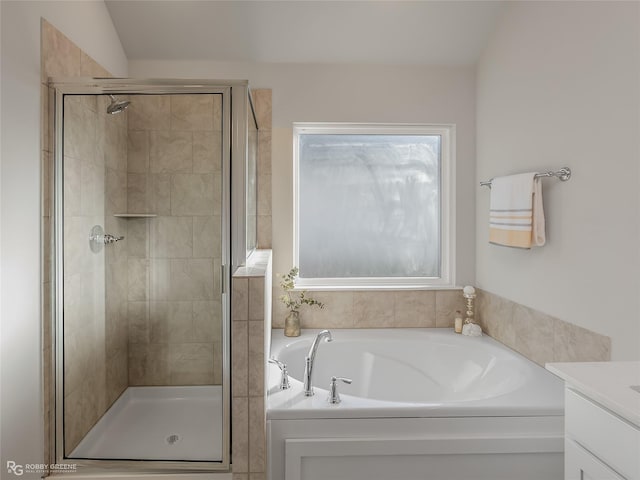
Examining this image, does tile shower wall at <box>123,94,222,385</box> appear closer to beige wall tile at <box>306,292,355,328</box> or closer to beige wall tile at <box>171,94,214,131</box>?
beige wall tile at <box>171,94,214,131</box>

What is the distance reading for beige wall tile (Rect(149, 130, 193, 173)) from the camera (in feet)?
5.98

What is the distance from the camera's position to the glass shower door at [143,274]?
1.82 m

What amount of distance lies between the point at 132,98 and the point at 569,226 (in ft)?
6.52

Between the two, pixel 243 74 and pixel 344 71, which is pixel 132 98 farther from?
pixel 344 71

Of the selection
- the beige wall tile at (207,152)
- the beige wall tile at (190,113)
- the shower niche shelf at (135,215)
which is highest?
the beige wall tile at (190,113)

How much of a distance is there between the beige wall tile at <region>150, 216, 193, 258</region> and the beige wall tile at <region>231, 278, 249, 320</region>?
360 mm

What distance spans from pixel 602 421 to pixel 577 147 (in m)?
1.24

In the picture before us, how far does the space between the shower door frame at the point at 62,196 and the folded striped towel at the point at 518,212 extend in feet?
4.30

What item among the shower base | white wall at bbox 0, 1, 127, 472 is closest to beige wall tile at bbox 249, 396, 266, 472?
Answer: the shower base

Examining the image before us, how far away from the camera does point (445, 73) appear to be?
2750 mm

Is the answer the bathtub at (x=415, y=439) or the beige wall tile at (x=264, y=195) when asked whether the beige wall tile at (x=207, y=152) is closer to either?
the beige wall tile at (x=264, y=195)

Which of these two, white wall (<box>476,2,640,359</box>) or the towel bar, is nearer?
white wall (<box>476,2,640,359</box>)

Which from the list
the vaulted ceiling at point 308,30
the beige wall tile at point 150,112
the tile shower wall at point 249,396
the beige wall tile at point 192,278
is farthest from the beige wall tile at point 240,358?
the vaulted ceiling at point 308,30

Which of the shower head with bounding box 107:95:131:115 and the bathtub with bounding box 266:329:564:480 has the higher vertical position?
the shower head with bounding box 107:95:131:115
